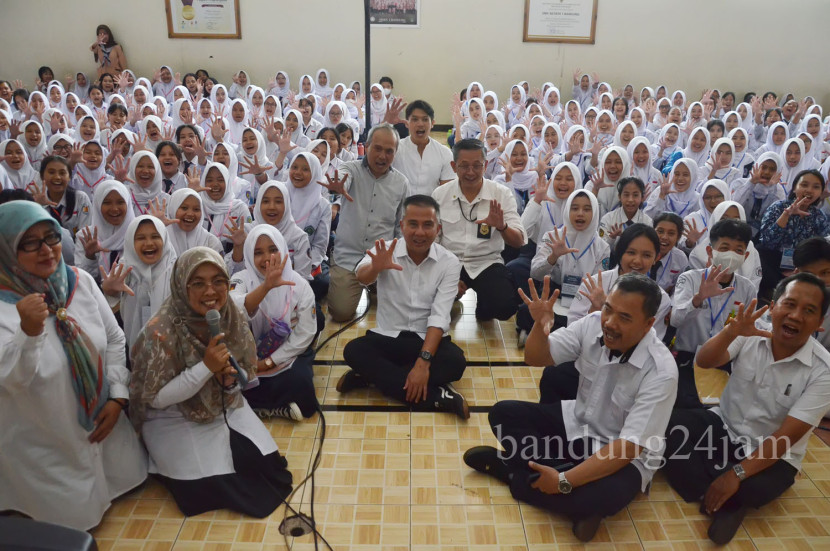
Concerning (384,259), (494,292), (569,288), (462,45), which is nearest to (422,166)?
(494,292)

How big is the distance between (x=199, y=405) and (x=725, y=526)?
6.75 ft

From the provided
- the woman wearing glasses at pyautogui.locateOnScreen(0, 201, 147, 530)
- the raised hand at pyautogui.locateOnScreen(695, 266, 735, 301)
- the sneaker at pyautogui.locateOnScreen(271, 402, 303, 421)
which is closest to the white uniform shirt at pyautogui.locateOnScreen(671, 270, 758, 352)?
the raised hand at pyautogui.locateOnScreen(695, 266, 735, 301)

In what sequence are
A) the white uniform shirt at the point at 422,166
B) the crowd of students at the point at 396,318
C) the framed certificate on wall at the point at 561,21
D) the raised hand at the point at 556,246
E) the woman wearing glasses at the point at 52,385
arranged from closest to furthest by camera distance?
the woman wearing glasses at the point at 52,385
the crowd of students at the point at 396,318
the raised hand at the point at 556,246
the white uniform shirt at the point at 422,166
the framed certificate on wall at the point at 561,21

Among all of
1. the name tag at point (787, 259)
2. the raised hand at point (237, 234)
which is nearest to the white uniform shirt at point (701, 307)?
the name tag at point (787, 259)

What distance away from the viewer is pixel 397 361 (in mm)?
3098

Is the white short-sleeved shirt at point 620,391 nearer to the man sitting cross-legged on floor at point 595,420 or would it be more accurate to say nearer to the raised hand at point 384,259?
the man sitting cross-legged on floor at point 595,420

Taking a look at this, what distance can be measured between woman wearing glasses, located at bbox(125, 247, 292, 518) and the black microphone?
36mm

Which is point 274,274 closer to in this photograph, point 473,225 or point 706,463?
point 473,225

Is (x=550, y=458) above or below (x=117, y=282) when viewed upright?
below

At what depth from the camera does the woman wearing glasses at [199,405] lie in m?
2.16

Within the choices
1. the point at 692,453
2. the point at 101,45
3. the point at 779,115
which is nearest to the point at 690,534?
the point at 692,453

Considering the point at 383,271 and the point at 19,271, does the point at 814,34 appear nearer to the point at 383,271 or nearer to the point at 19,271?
the point at 383,271

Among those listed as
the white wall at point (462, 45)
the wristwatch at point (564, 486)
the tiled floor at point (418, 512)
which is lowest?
the tiled floor at point (418, 512)

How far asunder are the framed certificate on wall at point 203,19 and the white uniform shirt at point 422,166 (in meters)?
8.82
